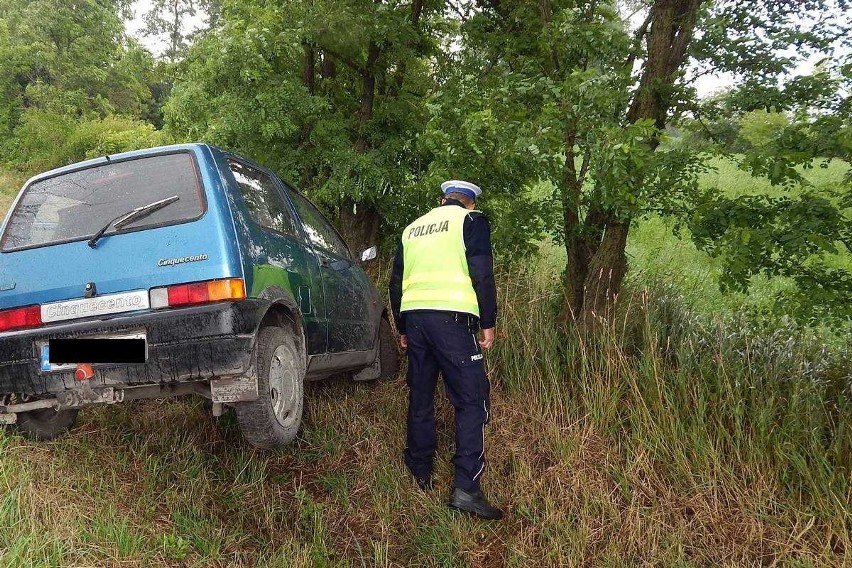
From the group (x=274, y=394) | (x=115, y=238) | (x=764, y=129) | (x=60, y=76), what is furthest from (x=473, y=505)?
(x=60, y=76)

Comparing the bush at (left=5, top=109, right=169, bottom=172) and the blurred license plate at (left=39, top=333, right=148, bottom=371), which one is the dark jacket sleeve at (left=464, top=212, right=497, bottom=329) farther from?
the bush at (left=5, top=109, right=169, bottom=172)

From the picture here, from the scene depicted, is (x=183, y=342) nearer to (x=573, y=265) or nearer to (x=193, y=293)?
(x=193, y=293)

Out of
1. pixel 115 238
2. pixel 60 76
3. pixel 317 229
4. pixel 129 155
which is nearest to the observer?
pixel 115 238

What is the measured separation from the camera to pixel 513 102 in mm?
4484

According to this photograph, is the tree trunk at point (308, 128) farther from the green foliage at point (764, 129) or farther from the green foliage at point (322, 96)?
the green foliage at point (764, 129)

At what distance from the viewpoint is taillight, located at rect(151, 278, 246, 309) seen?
2.74 meters

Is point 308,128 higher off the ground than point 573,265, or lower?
higher

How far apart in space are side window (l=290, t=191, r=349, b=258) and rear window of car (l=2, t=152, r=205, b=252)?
3.64ft

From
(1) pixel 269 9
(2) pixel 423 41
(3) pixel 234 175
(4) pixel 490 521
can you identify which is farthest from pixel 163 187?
(2) pixel 423 41

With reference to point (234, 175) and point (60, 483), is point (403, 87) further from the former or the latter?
point (60, 483)

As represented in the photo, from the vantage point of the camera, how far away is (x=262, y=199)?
11.5 ft

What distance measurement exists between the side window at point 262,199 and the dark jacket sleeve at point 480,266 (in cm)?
115

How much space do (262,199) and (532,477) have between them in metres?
2.33

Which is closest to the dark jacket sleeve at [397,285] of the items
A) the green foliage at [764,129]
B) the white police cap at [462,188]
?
the white police cap at [462,188]
